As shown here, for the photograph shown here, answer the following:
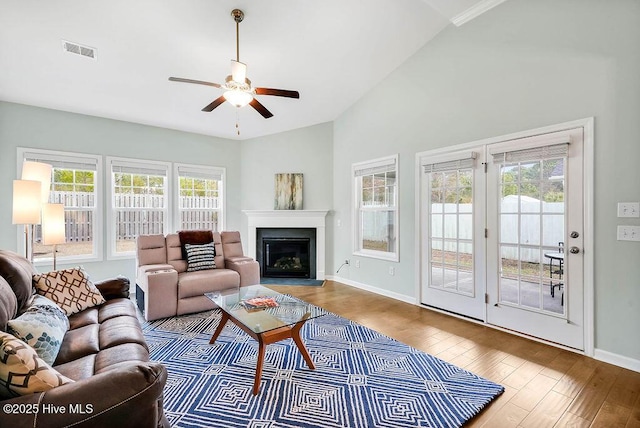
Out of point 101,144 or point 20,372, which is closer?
point 20,372

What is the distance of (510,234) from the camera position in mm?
3143

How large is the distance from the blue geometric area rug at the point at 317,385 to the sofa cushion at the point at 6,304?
1.01 meters

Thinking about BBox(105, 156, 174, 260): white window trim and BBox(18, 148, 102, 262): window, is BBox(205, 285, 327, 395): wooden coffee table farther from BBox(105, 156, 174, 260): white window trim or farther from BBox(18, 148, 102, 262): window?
BBox(18, 148, 102, 262): window

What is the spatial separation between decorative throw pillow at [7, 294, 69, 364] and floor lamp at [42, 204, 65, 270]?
174cm

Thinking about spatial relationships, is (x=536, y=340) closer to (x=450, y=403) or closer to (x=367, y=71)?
(x=450, y=403)

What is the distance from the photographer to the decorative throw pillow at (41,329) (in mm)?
1526

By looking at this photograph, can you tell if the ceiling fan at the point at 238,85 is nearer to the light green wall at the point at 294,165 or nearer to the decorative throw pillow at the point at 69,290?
the decorative throw pillow at the point at 69,290

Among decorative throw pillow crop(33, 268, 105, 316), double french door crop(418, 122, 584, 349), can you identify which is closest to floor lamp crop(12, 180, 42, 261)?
decorative throw pillow crop(33, 268, 105, 316)

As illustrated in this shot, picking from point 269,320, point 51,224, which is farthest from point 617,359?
point 51,224

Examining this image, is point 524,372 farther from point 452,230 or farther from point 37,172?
point 37,172

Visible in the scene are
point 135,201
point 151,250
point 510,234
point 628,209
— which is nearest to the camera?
point 628,209

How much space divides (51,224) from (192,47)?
8.05ft

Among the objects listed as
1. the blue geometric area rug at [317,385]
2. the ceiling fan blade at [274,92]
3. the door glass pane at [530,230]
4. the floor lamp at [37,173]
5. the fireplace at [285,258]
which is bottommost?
the blue geometric area rug at [317,385]

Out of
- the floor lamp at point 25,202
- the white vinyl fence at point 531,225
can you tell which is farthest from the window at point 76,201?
the white vinyl fence at point 531,225
